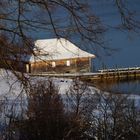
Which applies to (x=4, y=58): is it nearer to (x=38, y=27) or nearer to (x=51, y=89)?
(x=38, y=27)

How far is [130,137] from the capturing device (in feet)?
33.4

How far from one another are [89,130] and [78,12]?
7.04m

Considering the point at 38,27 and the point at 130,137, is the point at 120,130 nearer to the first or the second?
the point at 130,137

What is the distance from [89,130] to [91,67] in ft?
96.9

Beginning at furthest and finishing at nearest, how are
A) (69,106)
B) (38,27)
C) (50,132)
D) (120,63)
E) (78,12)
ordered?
(120,63)
(69,106)
(50,132)
(38,27)
(78,12)

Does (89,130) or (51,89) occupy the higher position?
(51,89)

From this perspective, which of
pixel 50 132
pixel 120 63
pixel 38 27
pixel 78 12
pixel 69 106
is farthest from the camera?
pixel 120 63

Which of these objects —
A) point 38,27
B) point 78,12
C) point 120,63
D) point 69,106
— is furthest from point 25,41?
point 120,63

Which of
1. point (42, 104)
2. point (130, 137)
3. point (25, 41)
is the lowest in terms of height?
point (130, 137)

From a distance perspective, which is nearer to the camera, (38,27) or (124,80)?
(38,27)

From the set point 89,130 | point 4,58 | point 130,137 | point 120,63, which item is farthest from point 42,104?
point 120,63

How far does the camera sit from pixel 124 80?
4075cm

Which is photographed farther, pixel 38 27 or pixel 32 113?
pixel 32 113

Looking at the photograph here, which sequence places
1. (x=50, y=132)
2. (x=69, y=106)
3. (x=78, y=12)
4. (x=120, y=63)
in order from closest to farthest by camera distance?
(x=78, y=12) → (x=50, y=132) → (x=69, y=106) → (x=120, y=63)
